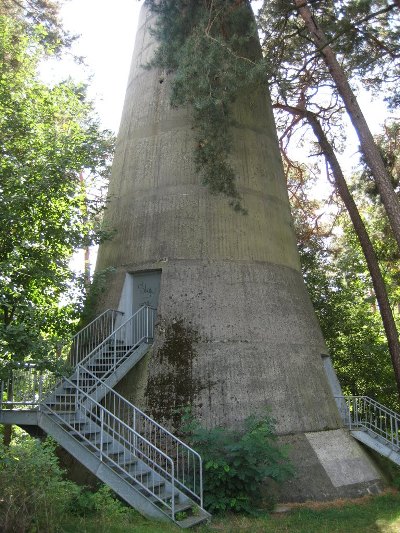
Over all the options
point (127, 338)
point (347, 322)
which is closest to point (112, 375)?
point (127, 338)

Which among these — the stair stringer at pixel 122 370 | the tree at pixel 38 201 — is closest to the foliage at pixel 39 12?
the tree at pixel 38 201

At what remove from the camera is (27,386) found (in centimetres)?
1023

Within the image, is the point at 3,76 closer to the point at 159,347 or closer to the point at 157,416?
the point at 159,347

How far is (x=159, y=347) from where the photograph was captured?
1167 cm


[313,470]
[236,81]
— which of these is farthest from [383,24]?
[313,470]

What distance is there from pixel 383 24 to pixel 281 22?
10.8 feet

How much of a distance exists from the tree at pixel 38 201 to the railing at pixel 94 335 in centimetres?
60

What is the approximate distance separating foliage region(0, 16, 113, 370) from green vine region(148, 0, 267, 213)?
250 cm

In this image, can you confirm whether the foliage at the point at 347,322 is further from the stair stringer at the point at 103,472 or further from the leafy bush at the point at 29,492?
the leafy bush at the point at 29,492

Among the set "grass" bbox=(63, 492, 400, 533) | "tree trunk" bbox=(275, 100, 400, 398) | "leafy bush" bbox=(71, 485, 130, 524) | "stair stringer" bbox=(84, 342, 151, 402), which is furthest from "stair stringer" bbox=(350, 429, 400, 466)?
"leafy bush" bbox=(71, 485, 130, 524)

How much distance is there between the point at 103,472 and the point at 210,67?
8668 mm

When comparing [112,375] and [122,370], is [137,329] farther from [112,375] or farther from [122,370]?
[112,375]

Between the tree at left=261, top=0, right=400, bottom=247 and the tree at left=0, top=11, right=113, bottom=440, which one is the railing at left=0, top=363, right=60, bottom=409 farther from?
the tree at left=261, top=0, right=400, bottom=247

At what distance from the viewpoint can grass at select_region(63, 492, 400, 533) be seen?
7.80m
